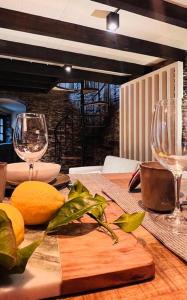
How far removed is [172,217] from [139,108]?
4341 mm

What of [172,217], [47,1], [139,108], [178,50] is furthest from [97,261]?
[139,108]

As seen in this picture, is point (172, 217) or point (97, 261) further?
point (172, 217)

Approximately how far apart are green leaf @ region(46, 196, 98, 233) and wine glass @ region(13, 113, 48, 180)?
0.41 metres

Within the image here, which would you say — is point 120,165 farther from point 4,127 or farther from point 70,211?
point 4,127

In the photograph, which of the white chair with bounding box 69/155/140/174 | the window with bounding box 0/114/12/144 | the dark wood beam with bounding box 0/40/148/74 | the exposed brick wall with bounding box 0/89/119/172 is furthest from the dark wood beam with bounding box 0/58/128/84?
the window with bounding box 0/114/12/144

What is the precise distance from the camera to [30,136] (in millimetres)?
857

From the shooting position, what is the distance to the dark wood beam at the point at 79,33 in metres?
2.93

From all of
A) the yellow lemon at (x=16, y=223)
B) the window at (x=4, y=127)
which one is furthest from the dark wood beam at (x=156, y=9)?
the window at (x=4, y=127)

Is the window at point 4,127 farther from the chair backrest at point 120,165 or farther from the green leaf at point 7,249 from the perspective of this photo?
the green leaf at point 7,249

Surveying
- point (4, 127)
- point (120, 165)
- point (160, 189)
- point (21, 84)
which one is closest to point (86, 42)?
point (120, 165)

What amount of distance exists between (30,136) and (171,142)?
438 mm

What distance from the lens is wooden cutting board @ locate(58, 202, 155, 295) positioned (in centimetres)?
37

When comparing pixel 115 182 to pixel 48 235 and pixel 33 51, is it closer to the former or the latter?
pixel 48 235

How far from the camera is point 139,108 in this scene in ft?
16.0
